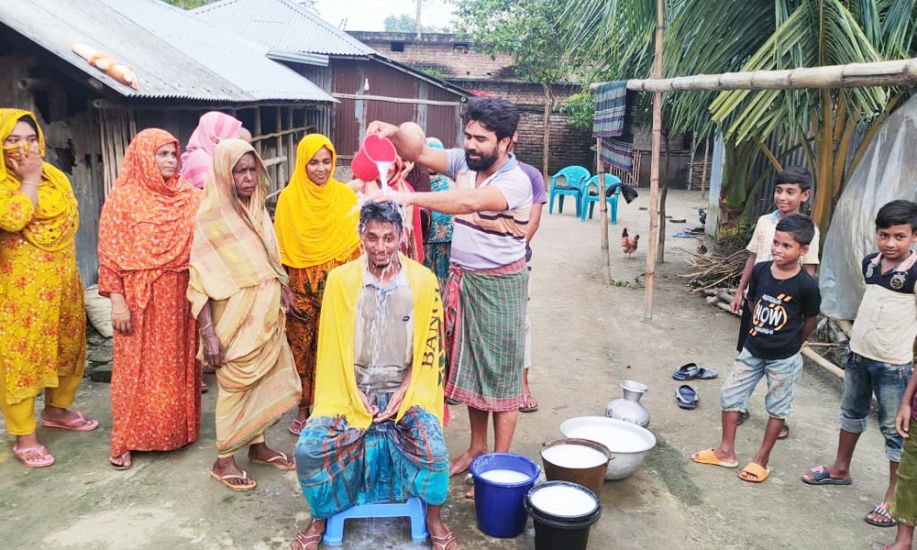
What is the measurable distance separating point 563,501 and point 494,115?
175 cm

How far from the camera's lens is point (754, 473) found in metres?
3.70

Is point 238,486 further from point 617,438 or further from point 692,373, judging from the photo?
point 692,373

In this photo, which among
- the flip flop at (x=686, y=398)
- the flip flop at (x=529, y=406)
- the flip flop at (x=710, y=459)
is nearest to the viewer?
the flip flop at (x=710, y=459)

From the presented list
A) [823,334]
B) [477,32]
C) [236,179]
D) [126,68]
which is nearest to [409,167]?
[236,179]

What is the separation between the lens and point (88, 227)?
5.63 meters

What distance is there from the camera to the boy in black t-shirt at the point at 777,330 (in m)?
3.49

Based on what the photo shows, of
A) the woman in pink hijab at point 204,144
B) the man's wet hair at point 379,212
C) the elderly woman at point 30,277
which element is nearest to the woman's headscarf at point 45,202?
the elderly woman at point 30,277

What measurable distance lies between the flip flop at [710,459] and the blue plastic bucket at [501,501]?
4.03 feet

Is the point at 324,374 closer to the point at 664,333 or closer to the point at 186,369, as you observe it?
the point at 186,369

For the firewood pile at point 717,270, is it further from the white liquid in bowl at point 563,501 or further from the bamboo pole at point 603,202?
the white liquid in bowl at point 563,501

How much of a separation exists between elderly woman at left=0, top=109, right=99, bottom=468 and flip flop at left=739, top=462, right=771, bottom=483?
3.71 meters

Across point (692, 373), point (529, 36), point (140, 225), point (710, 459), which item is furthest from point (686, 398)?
point (529, 36)

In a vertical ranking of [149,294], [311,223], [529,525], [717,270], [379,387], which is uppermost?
[311,223]

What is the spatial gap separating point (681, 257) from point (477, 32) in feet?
39.2
